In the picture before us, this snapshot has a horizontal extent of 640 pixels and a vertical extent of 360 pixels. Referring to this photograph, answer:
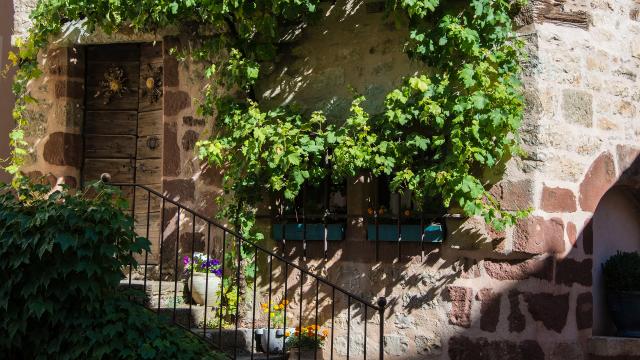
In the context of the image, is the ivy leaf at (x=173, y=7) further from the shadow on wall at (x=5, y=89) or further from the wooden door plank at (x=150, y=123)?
the shadow on wall at (x=5, y=89)

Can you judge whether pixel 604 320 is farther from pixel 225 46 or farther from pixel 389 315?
pixel 225 46

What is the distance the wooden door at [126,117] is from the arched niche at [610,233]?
3.39 metres

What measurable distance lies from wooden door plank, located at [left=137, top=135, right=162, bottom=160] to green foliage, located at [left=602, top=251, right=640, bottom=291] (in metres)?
3.51

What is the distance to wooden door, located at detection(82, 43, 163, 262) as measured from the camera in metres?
6.77

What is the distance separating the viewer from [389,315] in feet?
18.8

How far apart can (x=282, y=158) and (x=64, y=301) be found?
170 centimetres

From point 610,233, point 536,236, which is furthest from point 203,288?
point 610,233

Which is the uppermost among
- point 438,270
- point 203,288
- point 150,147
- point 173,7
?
point 173,7

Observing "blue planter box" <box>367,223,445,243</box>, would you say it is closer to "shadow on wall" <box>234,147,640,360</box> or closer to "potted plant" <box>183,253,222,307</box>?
"shadow on wall" <box>234,147,640,360</box>

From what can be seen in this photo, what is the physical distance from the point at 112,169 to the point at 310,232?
1880 mm

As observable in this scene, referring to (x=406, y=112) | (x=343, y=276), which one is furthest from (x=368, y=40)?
(x=343, y=276)

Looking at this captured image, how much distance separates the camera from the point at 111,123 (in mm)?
6906

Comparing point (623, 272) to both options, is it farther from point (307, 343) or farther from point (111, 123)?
point (111, 123)

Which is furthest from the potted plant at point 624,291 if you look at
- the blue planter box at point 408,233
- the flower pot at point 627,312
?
the blue planter box at point 408,233
